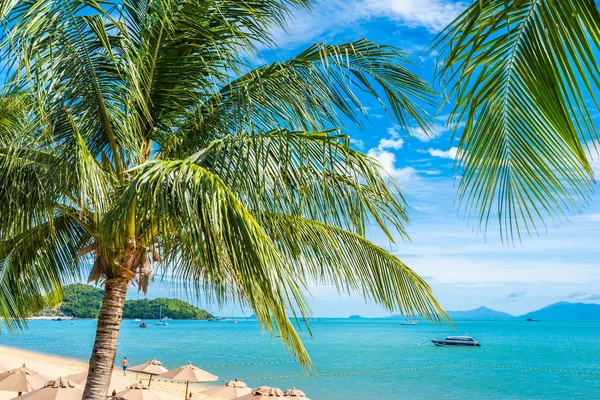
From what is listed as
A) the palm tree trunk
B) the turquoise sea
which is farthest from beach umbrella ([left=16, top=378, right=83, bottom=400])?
the turquoise sea

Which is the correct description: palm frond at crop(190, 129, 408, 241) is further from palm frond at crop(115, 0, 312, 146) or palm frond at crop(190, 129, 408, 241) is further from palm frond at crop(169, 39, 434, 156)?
palm frond at crop(115, 0, 312, 146)

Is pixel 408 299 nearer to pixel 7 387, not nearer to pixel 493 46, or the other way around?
pixel 493 46

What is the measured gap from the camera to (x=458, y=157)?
6.88 feet

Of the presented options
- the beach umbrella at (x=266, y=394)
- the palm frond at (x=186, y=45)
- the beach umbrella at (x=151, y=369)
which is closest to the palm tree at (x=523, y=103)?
the palm frond at (x=186, y=45)

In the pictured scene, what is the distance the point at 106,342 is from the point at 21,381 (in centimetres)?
976

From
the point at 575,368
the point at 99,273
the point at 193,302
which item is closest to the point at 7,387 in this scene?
the point at 193,302

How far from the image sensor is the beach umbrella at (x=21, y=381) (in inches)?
505

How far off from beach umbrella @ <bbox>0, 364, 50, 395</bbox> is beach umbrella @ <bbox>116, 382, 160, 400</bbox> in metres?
2.08

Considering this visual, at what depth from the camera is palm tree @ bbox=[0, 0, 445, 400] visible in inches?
157

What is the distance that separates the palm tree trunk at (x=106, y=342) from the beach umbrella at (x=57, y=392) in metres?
5.61

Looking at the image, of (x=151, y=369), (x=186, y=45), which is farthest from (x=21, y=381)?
(x=186, y=45)

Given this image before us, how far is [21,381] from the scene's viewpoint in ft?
42.5

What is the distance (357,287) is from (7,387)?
10597 mm

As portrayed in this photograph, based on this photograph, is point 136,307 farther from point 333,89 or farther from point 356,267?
point 333,89
